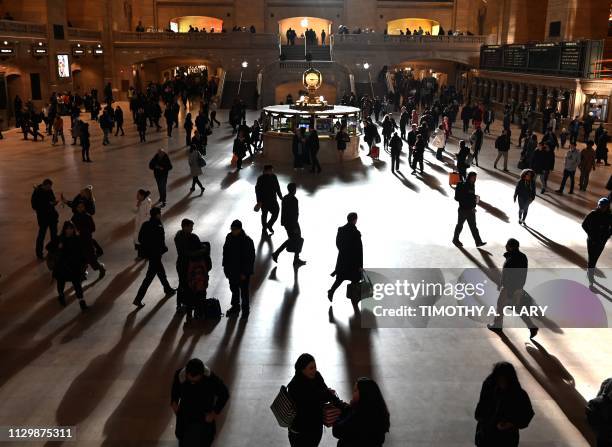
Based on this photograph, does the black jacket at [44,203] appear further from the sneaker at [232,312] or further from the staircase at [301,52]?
the staircase at [301,52]

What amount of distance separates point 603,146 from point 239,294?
15375mm

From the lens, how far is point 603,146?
19188mm

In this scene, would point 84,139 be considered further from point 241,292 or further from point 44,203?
point 241,292

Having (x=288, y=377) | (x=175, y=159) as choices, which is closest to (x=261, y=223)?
(x=288, y=377)

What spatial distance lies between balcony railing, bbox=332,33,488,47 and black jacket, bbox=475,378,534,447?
128 feet

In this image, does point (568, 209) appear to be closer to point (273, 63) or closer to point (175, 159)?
point (175, 159)

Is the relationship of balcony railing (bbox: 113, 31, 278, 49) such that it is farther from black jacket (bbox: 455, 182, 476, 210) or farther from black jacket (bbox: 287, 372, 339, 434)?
black jacket (bbox: 287, 372, 339, 434)

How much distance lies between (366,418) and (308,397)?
520mm

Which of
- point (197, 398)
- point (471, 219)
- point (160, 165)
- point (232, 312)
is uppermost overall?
point (160, 165)

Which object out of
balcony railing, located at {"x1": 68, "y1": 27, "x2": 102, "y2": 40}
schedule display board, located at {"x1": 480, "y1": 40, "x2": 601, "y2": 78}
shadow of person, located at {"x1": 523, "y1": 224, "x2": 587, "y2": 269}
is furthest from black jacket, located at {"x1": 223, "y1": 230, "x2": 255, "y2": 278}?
balcony railing, located at {"x1": 68, "y1": 27, "x2": 102, "y2": 40}

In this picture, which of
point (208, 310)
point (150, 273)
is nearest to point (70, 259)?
point (150, 273)

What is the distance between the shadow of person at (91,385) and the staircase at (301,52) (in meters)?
35.1

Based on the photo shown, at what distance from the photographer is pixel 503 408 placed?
4383 millimetres

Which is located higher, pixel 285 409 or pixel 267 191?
pixel 267 191
